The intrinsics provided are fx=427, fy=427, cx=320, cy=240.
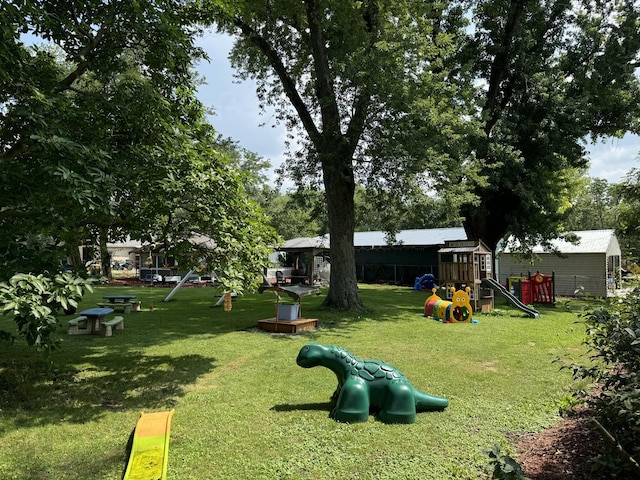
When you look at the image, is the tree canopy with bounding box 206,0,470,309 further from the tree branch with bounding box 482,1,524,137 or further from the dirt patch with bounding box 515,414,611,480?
the dirt patch with bounding box 515,414,611,480

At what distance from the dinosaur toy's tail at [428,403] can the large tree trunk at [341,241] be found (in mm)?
9471

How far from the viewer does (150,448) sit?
4.41m

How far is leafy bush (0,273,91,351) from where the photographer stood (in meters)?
4.26

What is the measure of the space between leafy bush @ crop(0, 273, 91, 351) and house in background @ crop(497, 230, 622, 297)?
2261 cm

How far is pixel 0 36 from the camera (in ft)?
16.4

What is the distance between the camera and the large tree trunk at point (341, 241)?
1528cm

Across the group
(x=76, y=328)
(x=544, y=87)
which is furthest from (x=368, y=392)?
(x=544, y=87)

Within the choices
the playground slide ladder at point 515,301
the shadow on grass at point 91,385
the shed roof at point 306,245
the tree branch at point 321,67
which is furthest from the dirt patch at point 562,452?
the shed roof at point 306,245

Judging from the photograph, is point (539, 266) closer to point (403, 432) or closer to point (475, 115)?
point (475, 115)

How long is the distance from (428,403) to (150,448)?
132 inches

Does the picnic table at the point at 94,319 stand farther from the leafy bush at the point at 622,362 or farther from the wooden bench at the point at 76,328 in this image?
the leafy bush at the point at 622,362

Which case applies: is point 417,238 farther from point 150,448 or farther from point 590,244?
point 150,448

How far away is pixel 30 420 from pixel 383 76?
467 inches

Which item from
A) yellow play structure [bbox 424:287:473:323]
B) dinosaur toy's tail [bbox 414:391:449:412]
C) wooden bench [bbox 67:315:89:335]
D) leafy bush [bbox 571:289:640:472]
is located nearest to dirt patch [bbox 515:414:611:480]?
leafy bush [bbox 571:289:640:472]
